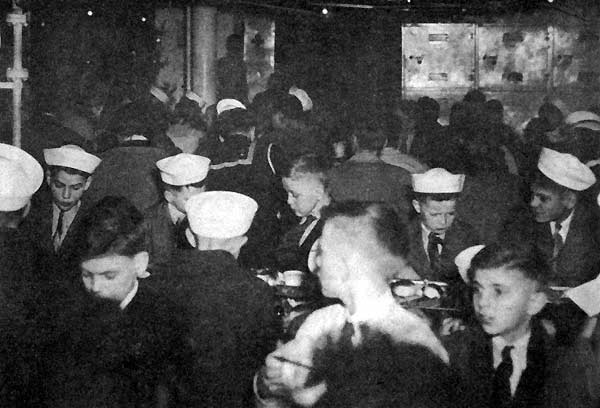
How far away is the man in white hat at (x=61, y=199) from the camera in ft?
6.73

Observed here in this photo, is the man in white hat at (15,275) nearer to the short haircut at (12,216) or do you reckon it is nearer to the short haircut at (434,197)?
the short haircut at (12,216)

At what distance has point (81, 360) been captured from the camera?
6.24 ft

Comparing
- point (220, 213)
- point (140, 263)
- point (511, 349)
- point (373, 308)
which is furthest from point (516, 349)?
point (140, 263)

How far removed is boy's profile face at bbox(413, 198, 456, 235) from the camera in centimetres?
207

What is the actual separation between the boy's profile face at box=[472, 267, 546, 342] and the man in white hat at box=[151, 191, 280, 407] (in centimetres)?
51

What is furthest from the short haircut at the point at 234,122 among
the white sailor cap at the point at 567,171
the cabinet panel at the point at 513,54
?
the white sailor cap at the point at 567,171

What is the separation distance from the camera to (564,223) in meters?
2.06

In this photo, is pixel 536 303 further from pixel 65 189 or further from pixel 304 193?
pixel 65 189

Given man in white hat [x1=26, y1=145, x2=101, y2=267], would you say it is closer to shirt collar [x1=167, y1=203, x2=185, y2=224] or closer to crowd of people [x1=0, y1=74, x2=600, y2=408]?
crowd of people [x1=0, y1=74, x2=600, y2=408]

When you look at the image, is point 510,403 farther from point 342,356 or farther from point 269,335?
point 269,335

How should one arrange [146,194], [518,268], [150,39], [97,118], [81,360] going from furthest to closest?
[150,39]
[97,118]
[146,194]
[81,360]
[518,268]

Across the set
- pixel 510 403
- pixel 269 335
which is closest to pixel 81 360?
pixel 269 335

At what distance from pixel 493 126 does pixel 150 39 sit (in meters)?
1.18

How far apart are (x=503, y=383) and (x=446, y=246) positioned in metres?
0.41
